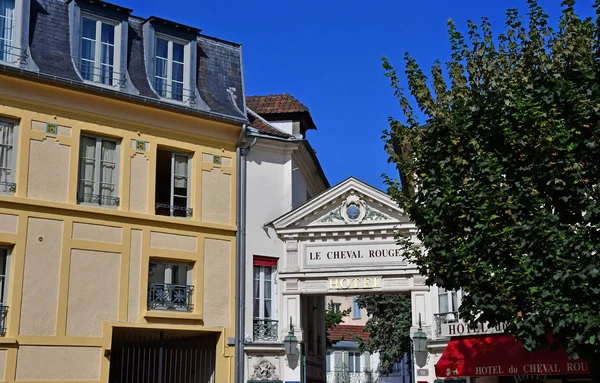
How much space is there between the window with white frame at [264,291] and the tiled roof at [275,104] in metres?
4.86

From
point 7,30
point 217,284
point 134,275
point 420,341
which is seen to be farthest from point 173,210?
point 420,341

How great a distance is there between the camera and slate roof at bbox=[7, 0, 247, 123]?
62.6 ft

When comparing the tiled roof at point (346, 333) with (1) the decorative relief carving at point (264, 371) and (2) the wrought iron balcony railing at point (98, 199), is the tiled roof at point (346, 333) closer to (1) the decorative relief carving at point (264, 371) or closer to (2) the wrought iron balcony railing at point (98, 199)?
(1) the decorative relief carving at point (264, 371)

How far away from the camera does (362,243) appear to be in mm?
21125

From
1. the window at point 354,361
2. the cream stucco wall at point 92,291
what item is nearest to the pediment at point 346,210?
the cream stucco wall at point 92,291

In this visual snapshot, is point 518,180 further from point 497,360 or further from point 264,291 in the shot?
point 264,291

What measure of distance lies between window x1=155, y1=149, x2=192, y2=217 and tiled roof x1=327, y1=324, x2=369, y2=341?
31294 millimetres

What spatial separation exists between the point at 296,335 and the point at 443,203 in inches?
321

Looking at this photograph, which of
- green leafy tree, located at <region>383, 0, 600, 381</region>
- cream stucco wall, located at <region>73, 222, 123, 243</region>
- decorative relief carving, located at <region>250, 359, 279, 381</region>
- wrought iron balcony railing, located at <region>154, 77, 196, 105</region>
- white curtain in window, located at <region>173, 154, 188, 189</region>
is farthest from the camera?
wrought iron balcony railing, located at <region>154, 77, 196, 105</region>

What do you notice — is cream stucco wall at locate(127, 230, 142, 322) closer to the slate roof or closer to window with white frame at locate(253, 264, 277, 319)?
window with white frame at locate(253, 264, 277, 319)

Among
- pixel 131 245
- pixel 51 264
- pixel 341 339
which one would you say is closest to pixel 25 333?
pixel 51 264

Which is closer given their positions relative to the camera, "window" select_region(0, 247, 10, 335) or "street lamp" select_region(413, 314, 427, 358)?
"window" select_region(0, 247, 10, 335)

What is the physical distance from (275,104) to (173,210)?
5.39 m

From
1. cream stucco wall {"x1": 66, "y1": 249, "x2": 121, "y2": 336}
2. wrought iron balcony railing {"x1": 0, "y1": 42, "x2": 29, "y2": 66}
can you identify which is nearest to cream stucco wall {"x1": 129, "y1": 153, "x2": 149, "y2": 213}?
cream stucco wall {"x1": 66, "y1": 249, "x2": 121, "y2": 336}
